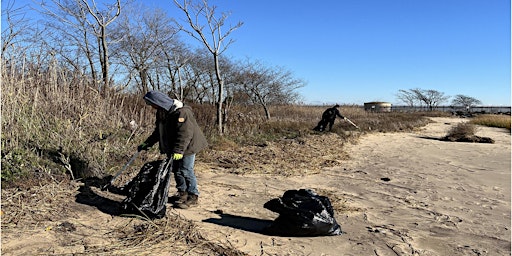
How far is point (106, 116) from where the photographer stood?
7.00 metres

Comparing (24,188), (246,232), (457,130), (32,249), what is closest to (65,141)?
(24,188)

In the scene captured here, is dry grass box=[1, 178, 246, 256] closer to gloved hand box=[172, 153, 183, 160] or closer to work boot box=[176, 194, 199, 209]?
work boot box=[176, 194, 199, 209]

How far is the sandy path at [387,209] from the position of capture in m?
3.57

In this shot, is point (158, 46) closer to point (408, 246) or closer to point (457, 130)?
point (457, 130)

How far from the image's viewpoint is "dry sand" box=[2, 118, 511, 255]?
11.3 feet

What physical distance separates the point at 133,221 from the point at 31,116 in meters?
2.86

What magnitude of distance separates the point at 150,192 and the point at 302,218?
1.58 metres

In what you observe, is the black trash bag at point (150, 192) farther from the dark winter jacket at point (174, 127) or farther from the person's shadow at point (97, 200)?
the dark winter jacket at point (174, 127)

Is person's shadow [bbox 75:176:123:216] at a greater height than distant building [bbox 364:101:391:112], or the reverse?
distant building [bbox 364:101:391:112]

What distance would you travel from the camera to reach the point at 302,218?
355 cm

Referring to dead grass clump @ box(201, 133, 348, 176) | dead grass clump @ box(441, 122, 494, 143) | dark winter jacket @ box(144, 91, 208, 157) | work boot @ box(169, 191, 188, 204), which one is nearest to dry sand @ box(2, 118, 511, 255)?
work boot @ box(169, 191, 188, 204)

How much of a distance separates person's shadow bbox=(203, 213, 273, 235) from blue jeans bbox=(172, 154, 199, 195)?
1.63 feet

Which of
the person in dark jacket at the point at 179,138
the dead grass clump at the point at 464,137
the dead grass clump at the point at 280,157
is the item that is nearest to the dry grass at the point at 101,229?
the person in dark jacket at the point at 179,138

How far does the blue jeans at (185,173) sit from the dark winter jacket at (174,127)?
127 mm
